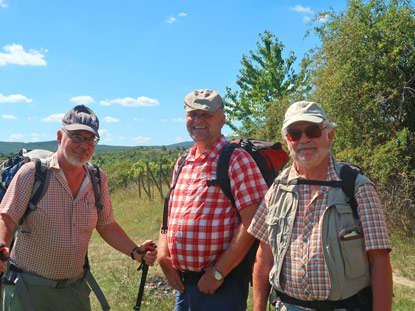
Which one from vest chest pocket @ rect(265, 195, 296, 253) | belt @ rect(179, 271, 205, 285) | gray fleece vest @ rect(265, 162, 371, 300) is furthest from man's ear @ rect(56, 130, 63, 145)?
gray fleece vest @ rect(265, 162, 371, 300)

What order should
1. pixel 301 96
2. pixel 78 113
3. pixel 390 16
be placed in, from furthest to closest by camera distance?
pixel 301 96, pixel 390 16, pixel 78 113

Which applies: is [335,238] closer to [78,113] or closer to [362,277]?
[362,277]

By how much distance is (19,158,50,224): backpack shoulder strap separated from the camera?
2674mm

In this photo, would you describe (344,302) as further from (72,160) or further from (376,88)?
(376,88)

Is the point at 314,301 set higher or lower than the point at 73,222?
lower

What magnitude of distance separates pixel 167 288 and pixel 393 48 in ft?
21.9

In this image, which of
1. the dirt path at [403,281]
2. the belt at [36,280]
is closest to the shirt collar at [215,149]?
the belt at [36,280]

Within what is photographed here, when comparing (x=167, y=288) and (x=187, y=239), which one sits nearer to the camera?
(x=187, y=239)

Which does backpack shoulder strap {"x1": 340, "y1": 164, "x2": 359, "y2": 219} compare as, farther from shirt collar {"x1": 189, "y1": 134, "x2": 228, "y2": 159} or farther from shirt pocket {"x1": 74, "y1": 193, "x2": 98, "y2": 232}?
shirt pocket {"x1": 74, "y1": 193, "x2": 98, "y2": 232}

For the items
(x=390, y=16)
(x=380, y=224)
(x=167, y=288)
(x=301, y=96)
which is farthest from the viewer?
(x=301, y=96)

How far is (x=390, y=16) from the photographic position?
838 centimetres

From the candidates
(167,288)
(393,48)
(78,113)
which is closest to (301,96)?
(393,48)

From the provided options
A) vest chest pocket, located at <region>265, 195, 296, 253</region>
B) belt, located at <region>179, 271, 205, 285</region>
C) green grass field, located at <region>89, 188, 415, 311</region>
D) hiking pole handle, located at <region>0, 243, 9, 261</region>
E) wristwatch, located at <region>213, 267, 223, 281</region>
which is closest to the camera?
vest chest pocket, located at <region>265, 195, 296, 253</region>

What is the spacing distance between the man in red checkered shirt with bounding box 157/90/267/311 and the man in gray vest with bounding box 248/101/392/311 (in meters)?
0.24
